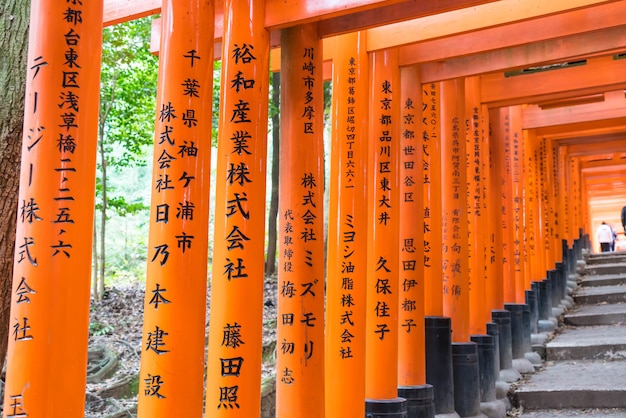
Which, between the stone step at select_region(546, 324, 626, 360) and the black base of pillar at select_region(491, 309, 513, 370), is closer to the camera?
the black base of pillar at select_region(491, 309, 513, 370)

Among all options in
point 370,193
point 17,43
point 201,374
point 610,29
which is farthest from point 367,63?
point 201,374

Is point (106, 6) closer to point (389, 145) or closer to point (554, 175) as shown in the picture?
point (389, 145)

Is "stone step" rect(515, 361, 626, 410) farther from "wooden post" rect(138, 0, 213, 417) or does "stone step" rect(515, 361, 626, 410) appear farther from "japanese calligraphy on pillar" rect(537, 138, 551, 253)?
"wooden post" rect(138, 0, 213, 417)

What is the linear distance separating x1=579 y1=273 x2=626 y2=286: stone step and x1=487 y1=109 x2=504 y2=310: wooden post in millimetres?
5120

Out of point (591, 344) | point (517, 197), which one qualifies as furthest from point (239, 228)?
point (517, 197)

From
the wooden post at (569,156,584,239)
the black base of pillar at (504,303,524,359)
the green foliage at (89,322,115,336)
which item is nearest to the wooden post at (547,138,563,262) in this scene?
the wooden post at (569,156,584,239)

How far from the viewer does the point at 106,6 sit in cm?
482

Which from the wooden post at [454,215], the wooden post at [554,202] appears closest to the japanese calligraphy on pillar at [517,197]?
the wooden post at [554,202]

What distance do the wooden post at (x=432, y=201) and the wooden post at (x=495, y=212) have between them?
7.48 ft

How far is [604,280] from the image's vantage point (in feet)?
42.7

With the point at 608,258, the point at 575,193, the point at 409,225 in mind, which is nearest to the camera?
the point at 409,225

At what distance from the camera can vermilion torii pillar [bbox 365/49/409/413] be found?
499 cm

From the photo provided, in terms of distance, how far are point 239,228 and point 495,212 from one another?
5582 mm

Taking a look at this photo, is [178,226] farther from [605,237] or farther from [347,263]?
[605,237]
